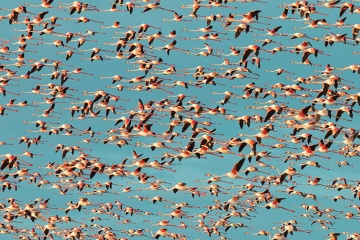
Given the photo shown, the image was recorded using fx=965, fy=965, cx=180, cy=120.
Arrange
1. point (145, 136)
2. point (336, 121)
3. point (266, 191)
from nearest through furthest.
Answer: point (336, 121)
point (145, 136)
point (266, 191)

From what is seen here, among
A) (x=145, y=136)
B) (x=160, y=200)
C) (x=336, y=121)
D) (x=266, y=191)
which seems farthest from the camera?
(x=160, y=200)

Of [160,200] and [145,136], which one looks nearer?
[145,136]

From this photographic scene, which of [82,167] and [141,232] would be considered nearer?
[82,167]

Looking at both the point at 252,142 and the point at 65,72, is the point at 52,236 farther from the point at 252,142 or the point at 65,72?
the point at 252,142

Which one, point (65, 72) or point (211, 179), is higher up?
point (65, 72)

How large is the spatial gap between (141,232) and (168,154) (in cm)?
2280

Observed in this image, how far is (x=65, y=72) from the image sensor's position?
426ft

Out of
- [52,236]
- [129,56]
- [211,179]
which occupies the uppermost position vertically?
[129,56]

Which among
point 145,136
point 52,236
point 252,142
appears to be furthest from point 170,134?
point 52,236

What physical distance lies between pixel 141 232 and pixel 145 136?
32.6 meters

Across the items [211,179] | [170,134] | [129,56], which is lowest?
[211,179]

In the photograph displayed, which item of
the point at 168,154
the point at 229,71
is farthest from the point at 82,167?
the point at 229,71

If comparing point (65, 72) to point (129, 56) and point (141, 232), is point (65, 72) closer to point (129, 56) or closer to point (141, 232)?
point (129, 56)

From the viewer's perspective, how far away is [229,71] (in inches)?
4813
